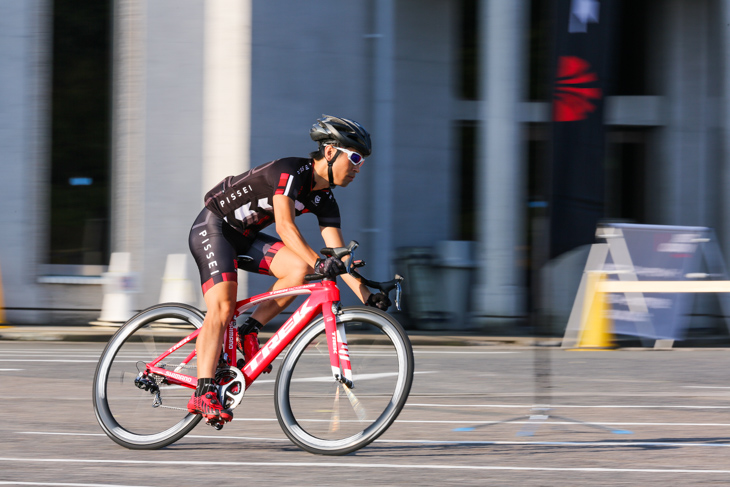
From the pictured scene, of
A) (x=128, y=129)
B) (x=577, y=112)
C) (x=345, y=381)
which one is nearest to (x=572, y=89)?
(x=577, y=112)

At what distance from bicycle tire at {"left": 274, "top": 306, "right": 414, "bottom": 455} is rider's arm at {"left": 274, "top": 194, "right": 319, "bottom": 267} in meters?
0.40

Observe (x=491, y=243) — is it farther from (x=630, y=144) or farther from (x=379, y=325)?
(x=379, y=325)

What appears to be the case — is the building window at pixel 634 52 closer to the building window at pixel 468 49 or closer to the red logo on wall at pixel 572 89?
the building window at pixel 468 49

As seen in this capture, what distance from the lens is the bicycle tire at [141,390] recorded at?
18.5ft

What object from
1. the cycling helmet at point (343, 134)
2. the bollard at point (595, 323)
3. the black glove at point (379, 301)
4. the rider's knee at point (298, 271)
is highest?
the cycling helmet at point (343, 134)

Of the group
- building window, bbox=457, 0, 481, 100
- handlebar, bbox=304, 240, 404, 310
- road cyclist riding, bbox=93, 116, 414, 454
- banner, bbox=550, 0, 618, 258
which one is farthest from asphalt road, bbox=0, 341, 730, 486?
building window, bbox=457, 0, 481, 100

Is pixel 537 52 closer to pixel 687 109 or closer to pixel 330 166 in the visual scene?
pixel 687 109

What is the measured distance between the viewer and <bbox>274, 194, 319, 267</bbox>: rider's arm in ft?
17.1

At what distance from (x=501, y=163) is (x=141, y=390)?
9.77 meters

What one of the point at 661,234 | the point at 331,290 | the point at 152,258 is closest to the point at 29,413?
the point at 331,290

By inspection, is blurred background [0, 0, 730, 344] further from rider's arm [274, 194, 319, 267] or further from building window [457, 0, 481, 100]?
rider's arm [274, 194, 319, 267]

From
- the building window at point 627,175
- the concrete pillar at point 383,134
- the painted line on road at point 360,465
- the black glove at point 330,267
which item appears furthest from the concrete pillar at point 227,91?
the black glove at point 330,267

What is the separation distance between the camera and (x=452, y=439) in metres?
5.98

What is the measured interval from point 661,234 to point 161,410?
820cm
